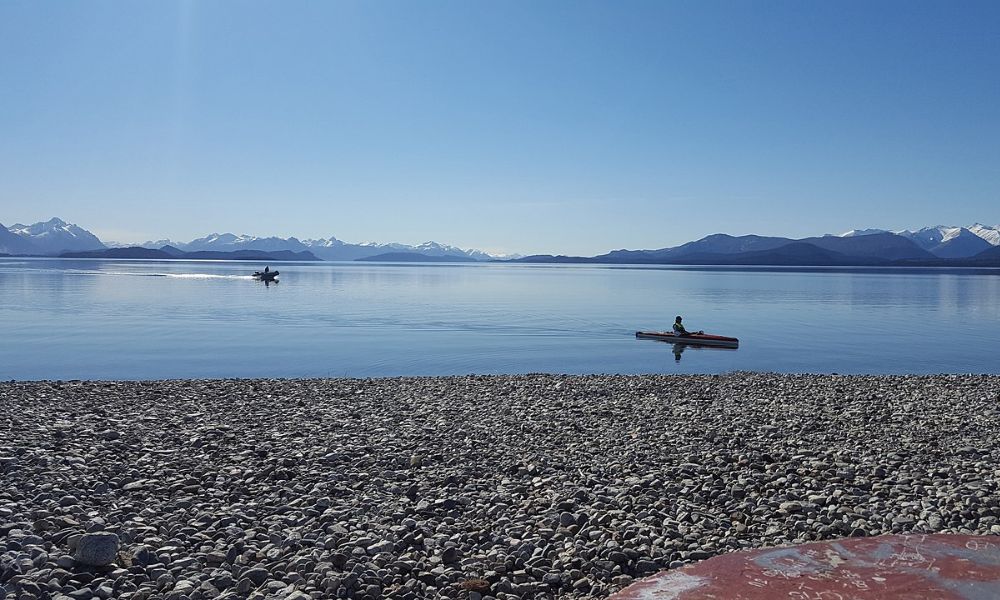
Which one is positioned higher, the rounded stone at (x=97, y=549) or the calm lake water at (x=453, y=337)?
the rounded stone at (x=97, y=549)

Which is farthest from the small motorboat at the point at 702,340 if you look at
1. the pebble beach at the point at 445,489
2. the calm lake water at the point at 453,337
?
the pebble beach at the point at 445,489

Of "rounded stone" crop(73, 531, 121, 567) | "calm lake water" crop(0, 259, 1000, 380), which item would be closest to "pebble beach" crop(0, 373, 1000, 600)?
"rounded stone" crop(73, 531, 121, 567)

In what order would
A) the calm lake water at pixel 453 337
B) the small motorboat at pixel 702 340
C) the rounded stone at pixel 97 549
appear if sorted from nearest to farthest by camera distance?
the rounded stone at pixel 97 549 → the calm lake water at pixel 453 337 → the small motorboat at pixel 702 340

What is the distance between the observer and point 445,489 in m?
8.62

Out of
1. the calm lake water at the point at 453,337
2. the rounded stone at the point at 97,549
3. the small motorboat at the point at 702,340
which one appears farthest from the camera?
the small motorboat at the point at 702,340

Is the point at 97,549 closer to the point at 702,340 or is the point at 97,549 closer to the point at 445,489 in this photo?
the point at 445,489

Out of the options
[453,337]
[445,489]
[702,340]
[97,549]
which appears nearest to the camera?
[97,549]

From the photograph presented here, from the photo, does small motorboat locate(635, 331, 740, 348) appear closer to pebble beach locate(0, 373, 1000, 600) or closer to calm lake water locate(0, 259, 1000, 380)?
calm lake water locate(0, 259, 1000, 380)

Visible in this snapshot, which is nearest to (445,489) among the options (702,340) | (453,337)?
(453,337)

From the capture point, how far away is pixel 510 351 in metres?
31.5

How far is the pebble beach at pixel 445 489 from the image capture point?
6105mm

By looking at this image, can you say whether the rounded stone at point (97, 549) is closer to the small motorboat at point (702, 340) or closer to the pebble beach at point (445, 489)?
the pebble beach at point (445, 489)

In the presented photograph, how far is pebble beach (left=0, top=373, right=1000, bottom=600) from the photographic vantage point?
611 cm

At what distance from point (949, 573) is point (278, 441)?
29.3ft
